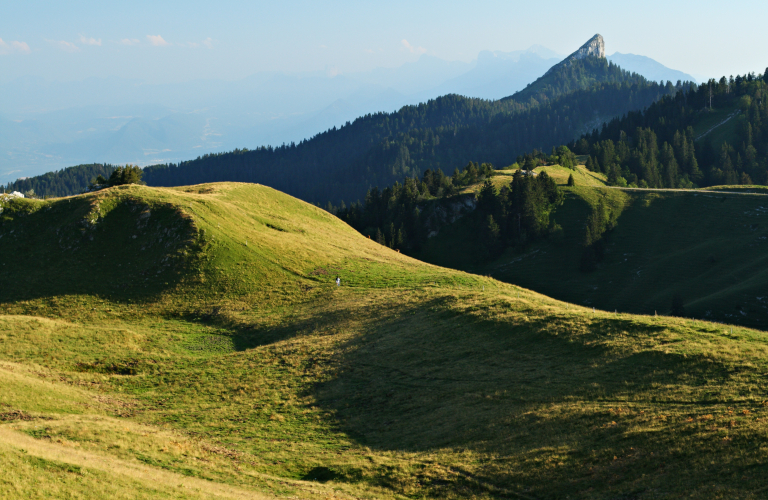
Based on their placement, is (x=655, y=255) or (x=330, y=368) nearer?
(x=330, y=368)

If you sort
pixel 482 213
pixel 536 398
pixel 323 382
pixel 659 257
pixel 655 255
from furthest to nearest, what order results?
pixel 482 213, pixel 655 255, pixel 659 257, pixel 323 382, pixel 536 398

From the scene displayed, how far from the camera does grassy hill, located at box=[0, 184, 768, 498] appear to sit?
24.1m

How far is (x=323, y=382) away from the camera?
42.3 m

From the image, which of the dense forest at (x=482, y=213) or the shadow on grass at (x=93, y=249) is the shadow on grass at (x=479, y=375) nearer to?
the shadow on grass at (x=93, y=249)

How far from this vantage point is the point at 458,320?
48.7 m

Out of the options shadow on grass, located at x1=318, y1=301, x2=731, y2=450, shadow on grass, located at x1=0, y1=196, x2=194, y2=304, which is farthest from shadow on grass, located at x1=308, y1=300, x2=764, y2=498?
shadow on grass, located at x1=0, y1=196, x2=194, y2=304

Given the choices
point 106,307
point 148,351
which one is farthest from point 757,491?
point 106,307

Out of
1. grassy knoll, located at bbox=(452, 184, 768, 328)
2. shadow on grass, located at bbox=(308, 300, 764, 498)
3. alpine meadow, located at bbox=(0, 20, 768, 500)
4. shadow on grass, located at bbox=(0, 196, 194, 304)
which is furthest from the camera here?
grassy knoll, located at bbox=(452, 184, 768, 328)

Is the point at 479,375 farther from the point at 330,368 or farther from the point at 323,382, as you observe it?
the point at 330,368

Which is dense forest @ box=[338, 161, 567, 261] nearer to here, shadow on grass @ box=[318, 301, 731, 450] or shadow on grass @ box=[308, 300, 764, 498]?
shadow on grass @ box=[308, 300, 764, 498]

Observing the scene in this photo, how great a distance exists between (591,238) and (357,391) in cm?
9302

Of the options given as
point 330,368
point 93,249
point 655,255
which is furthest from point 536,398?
point 655,255

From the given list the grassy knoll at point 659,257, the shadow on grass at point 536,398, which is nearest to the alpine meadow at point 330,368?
the shadow on grass at point 536,398

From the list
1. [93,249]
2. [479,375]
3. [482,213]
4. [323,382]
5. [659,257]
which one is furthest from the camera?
[482,213]
